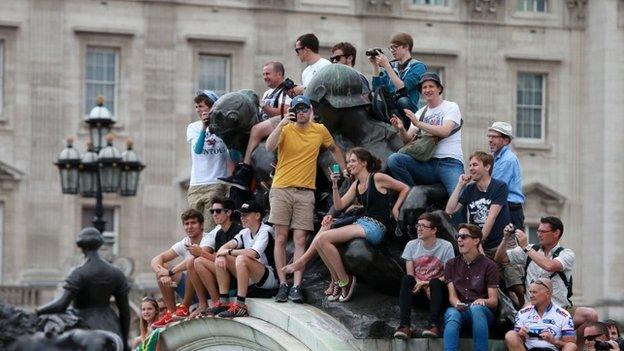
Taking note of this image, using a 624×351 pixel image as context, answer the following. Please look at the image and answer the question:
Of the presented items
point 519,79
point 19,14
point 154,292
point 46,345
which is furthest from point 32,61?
point 46,345

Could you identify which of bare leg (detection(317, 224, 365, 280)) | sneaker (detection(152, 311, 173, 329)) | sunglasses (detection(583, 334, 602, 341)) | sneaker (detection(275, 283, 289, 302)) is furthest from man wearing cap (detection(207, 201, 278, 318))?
sunglasses (detection(583, 334, 602, 341))

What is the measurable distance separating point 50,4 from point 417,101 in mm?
35256

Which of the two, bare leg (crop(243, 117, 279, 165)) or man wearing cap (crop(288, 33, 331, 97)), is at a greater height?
man wearing cap (crop(288, 33, 331, 97))

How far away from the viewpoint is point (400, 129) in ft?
54.4

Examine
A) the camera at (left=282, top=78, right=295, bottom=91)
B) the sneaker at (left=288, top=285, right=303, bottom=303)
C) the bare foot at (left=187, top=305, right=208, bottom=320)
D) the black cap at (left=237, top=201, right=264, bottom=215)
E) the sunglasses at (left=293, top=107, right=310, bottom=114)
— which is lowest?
the bare foot at (left=187, top=305, right=208, bottom=320)

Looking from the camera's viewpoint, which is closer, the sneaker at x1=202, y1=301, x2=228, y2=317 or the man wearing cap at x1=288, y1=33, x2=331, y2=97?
the sneaker at x1=202, y1=301, x2=228, y2=317

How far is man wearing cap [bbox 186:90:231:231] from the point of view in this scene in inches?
715

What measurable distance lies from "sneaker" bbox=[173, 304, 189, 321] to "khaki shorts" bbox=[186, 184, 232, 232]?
1.13 m

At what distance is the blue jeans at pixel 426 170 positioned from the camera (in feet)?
54.1

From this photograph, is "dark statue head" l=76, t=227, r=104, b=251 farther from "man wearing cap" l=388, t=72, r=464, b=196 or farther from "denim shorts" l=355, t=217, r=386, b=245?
"man wearing cap" l=388, t=72, r=464, b=196

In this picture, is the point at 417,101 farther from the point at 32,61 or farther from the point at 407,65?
the point at 32,61

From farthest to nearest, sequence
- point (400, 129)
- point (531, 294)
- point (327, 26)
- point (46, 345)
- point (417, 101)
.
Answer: point (327, 26) < point (417, 101) < point (400, 129) < point (531, 294) < point (46, 345)

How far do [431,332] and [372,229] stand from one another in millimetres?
847

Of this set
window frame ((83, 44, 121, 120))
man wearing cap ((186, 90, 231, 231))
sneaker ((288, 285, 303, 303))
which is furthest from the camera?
window frame ((83, 44, 121, 120))
